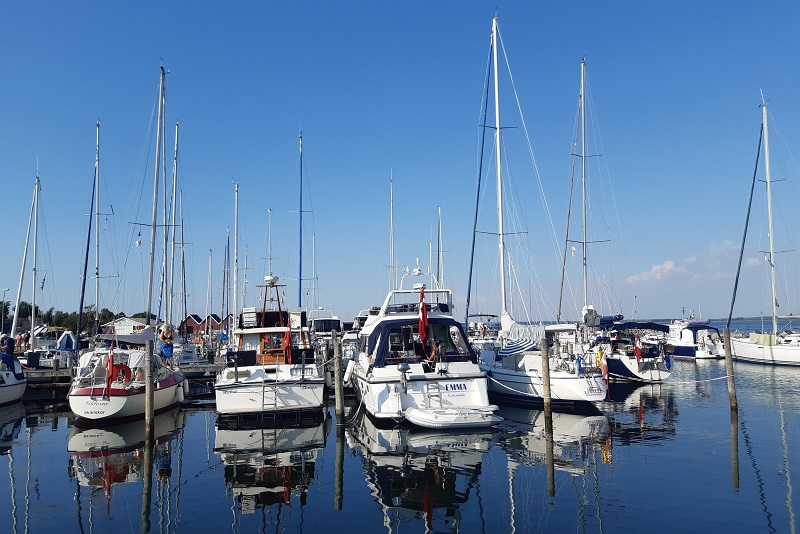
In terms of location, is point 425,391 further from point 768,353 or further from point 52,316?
point 52,316

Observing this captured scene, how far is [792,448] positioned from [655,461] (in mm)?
4087

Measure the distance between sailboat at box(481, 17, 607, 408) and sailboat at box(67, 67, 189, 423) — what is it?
12491mm

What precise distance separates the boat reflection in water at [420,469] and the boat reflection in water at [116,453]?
494 centimetres

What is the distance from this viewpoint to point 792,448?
15156 mm

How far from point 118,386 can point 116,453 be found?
4.35m

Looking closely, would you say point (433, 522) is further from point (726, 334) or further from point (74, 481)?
point (726, 334)

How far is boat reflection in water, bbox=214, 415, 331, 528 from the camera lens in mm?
11867

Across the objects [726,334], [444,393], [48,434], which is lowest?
[48,434]

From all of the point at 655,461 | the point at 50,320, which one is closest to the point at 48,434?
the point at 655,461

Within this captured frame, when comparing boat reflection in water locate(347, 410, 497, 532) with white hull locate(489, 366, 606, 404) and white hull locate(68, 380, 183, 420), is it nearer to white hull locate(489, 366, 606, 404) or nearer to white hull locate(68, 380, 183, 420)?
white hull locate(489, 366, 606, 404)

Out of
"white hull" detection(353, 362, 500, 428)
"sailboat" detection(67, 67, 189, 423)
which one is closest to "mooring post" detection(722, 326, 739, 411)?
"white hull" detection(353, 362, 500, 428)

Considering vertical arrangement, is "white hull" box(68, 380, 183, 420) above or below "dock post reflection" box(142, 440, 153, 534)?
above

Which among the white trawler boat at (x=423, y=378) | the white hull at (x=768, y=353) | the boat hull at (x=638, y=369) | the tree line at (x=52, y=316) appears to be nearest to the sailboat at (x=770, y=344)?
the white hull at (x=768, y=353)

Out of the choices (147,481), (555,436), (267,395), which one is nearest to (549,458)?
(555,436)
